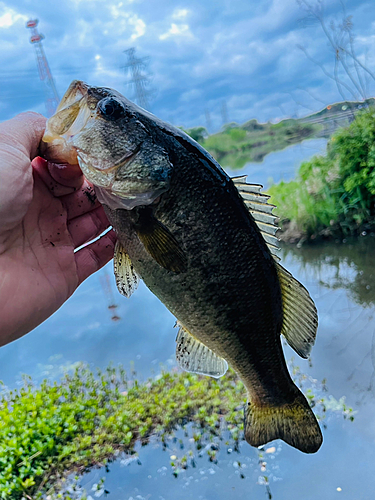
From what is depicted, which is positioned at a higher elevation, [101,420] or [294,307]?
[294,307]

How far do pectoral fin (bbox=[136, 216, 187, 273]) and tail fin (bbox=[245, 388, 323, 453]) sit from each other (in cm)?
66

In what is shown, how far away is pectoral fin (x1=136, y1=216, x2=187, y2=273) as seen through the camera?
41.4 inches

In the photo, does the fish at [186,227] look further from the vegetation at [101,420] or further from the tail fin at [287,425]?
the vegetation at [101,420]

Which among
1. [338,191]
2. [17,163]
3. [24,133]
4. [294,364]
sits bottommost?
[294,364]

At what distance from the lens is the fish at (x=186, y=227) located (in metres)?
1.05

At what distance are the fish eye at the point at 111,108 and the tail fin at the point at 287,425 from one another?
107 centimetres

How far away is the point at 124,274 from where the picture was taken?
1.22m

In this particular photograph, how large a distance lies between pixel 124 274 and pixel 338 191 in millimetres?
5472

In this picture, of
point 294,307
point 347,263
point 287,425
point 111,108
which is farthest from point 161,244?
point 347,263

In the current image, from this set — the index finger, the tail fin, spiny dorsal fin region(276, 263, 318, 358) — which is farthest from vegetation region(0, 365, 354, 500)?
the index finger

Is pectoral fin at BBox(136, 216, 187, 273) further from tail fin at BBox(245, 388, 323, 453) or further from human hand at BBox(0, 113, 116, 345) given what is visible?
tail fin at BBox(245, 388, 323, 453)

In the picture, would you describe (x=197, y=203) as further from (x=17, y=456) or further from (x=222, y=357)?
(x=17, y=456)

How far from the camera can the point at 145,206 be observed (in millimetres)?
1058

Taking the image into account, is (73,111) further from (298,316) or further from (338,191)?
(338,191)
